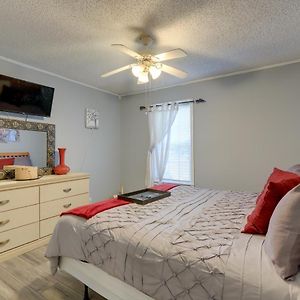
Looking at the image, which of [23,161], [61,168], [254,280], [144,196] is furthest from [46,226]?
[254,280]

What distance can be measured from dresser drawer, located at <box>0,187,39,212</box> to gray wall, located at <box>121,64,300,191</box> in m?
2.47

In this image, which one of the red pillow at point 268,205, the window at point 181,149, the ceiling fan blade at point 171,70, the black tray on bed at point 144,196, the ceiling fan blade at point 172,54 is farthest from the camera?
the window at point 181,149

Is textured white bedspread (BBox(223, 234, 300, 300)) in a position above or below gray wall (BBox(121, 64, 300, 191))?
below

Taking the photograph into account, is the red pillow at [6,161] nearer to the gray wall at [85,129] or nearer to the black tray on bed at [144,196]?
the gray wall at [85,129]

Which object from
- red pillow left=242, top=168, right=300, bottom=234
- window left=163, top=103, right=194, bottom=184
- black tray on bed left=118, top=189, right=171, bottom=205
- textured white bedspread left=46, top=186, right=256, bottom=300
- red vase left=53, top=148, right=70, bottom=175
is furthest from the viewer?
window left=163, top=103, right=194, bottom=184

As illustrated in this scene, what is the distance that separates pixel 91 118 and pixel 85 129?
240 millimetres

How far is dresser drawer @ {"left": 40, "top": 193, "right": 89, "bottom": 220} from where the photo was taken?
2.71 meters

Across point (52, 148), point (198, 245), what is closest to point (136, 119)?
point (52, 148)

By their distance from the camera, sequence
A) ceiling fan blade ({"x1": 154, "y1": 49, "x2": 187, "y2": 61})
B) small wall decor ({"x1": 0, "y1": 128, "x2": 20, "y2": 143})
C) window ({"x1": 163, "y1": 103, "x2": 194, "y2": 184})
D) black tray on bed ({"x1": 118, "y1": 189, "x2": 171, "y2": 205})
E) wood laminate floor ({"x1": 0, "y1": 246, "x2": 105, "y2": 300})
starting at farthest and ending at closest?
window ({"x1": 163, "y1": 103, "x2": 194, "y2": 184}), small wall decor ({"x1": 0, "y1": 128, "x2": 20, "y2": 143}), black tray on bed ({"x1": 118, "y1": 189, "x2": 171, "y2": 205}), ceiling fan blade ({"x1": 154, "y1": 49, "x2": 187, "y2": 61}), wood laminate floor ({"x1": 0, "y1": 246, "x2": 105, "y2": 300})

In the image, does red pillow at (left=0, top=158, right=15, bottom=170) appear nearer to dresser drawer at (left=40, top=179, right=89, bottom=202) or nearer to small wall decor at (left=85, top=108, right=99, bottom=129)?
dresser drawer at (left=40, top=179, right=89, bottom=202)

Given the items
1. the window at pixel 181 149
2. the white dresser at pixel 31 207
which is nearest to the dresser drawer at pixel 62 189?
the white dresser at pixel 31 207

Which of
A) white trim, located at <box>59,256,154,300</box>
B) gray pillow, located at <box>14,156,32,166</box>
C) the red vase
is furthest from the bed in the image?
gray pillow, located at <box>14,156,32,166</box>

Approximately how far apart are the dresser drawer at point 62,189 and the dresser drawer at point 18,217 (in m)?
0.17

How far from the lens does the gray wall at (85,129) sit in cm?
338
